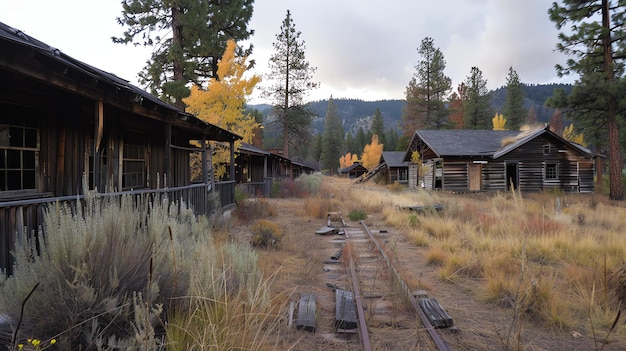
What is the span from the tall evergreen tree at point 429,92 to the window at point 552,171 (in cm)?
2093

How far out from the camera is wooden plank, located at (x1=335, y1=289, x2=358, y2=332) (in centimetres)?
367

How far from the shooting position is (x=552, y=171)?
951 inches

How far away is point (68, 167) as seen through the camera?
619cm

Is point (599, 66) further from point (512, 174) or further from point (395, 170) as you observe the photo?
point (395, 170)

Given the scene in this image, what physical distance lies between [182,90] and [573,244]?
1699 cm

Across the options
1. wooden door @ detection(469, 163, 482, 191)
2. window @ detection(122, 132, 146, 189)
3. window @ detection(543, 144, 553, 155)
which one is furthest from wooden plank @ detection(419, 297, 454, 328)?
window @ detection(543, 144, 553, 155)

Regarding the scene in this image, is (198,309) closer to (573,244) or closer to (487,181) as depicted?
(573,244)

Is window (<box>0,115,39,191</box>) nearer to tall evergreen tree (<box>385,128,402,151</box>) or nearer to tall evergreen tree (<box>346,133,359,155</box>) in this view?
tall evergreen tree (<box>385,128,402,151</box>)

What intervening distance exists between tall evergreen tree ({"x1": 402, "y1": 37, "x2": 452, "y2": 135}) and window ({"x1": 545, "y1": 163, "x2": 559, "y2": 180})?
68.7 feet

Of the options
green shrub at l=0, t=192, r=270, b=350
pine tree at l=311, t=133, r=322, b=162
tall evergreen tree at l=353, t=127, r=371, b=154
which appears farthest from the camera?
tall evergreen tree at l=353, t=127, r=371, b=154

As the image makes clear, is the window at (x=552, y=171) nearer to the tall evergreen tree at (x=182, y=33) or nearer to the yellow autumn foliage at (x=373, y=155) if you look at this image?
the tall evergreen tree at (x=182, y=33)

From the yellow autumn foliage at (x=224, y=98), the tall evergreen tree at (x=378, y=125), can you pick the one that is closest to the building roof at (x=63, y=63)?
the yellow autumn foliage at (x=224, y=98)

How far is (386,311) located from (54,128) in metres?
6.62

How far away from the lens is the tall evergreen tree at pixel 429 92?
142 feet
